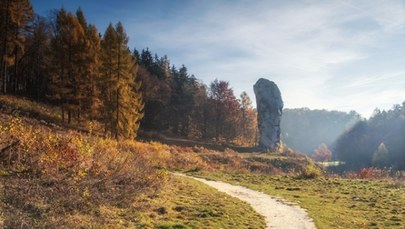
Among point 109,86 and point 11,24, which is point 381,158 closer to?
point 109,86

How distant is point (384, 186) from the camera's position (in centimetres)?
2650

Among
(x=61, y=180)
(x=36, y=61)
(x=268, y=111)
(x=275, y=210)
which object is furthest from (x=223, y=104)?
(x=61, y=180)

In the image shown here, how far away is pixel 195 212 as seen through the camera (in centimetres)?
1365

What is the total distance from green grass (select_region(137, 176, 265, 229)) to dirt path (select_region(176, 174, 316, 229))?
0.55m

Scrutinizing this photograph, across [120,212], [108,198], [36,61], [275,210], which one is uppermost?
[36,61]

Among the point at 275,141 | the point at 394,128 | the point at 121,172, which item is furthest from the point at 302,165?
the point at 394,128

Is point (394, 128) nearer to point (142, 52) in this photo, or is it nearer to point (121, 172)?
point (142, 52)

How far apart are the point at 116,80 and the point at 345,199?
1010 inches

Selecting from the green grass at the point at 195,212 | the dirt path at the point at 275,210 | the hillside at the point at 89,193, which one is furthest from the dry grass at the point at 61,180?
the dirt path at the point at 275,210

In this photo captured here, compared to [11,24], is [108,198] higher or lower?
lower

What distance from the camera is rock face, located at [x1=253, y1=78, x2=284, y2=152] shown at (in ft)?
253

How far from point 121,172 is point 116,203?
3.18 meters

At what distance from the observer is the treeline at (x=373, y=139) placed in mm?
118738

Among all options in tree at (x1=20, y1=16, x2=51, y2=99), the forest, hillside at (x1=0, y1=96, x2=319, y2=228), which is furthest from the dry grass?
tree at (x1=20, y1=16, x2=51, y2=99)
